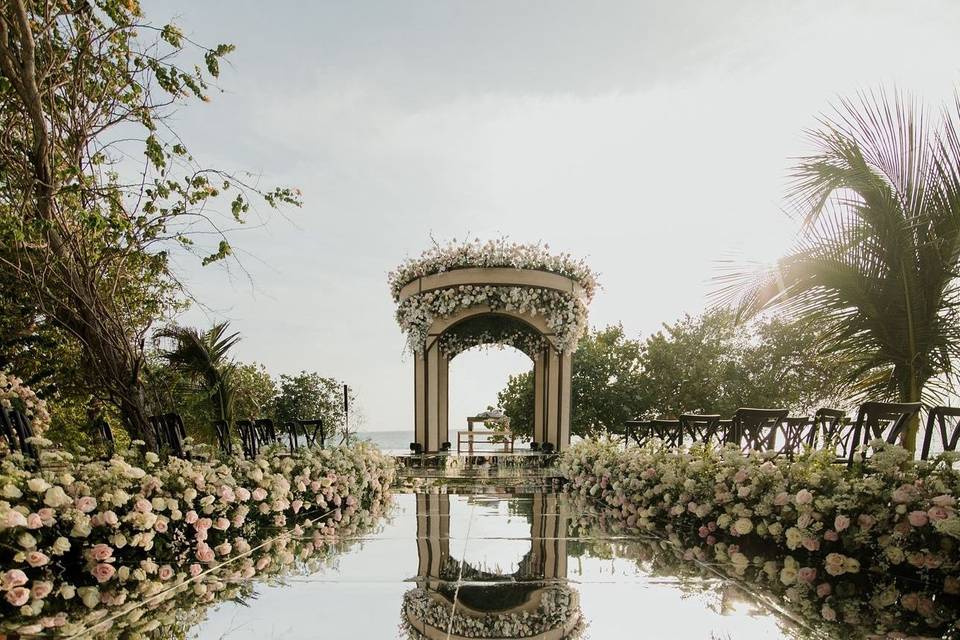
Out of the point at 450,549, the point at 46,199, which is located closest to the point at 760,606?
the point at 450,549

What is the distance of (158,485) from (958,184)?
20.9ft

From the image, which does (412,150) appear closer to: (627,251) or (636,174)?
(636,174)

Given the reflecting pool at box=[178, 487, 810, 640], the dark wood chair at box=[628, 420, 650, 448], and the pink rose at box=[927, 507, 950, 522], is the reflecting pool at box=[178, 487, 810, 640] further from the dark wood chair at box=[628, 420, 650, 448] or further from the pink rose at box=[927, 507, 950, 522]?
the dark wood chair at box=[628, 420, 650, 448]

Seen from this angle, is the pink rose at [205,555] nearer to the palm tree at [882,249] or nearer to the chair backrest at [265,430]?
the chair backrest at [265,430]

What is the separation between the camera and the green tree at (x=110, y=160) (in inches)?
167

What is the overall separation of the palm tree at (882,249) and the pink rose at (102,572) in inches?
226

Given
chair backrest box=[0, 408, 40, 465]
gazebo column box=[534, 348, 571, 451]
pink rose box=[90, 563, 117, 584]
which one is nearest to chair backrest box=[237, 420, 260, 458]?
chair backrest box=[0, 408, 40, 465]

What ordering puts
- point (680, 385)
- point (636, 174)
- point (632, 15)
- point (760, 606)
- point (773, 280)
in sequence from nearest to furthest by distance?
point (760, 606) → point (773, 280) → point (632, 15) → point (636, 174) → point (680, 385)

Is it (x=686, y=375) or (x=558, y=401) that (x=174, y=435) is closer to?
(x=558, y=401)

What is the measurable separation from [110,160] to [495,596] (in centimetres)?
487

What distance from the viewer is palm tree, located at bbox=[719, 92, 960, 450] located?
195 inches

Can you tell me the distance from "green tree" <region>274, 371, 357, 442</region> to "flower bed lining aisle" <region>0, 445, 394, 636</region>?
12120mm

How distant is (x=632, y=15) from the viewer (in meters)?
6.94

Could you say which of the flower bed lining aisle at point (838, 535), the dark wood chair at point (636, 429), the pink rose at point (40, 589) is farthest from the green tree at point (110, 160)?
the dark wood chair at point (636, 429)
